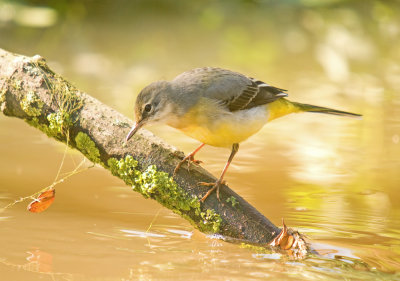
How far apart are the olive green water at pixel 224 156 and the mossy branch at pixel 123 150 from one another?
0.82ft

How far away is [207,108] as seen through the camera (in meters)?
5.29

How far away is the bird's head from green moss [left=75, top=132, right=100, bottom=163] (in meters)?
0.42

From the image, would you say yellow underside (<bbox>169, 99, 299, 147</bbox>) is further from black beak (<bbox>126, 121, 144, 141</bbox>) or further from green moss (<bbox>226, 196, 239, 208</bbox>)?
green moss (<bbox>226, 196, 239, 208</bbox>)

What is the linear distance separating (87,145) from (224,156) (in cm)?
288

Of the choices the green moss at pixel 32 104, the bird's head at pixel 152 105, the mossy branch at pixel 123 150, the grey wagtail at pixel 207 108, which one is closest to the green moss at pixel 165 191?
the mossy branch at pixel 123 150

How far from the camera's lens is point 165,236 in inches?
211

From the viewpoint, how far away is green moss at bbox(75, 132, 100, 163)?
5.14 m

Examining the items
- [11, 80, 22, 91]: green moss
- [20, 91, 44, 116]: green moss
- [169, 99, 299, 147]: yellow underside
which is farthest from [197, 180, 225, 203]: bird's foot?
[11, 80, 22, 91]: green moss

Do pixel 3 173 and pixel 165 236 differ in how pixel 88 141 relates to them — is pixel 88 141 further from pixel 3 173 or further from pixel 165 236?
pixel 3 173

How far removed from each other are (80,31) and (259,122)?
9591mm

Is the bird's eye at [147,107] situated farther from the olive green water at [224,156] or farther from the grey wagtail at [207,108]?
the olive green water at [224,156]

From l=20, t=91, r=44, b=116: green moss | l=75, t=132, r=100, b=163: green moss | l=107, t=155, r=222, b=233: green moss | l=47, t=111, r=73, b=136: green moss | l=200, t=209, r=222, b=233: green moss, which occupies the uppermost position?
l=20, t=91, r=44, b=116: green moss

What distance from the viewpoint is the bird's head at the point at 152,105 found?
529cm

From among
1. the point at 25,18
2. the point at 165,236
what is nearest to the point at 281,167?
the point at 165,236
